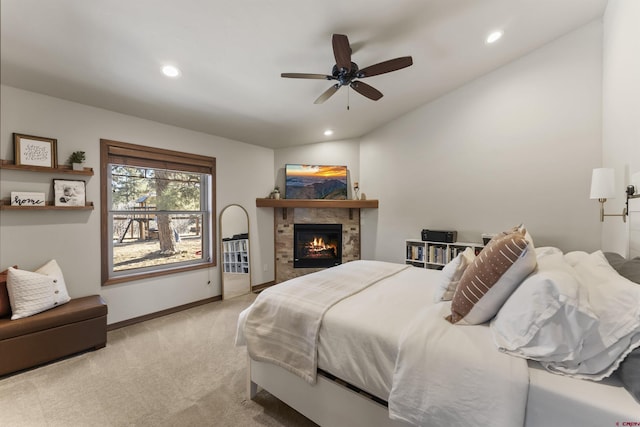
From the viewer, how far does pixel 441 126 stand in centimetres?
360

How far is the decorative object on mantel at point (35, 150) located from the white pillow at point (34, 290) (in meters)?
0.91

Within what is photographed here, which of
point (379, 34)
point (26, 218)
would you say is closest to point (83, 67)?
point (26, 218)

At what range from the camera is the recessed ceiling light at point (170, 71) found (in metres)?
2.14

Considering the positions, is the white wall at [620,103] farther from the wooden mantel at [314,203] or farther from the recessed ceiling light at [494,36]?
the wooden mantel at [314,203]

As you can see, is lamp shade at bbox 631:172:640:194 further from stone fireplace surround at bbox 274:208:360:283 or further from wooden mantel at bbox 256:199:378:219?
stone fireplace surround at bbox 274:208:360:283

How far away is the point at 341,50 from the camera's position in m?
1.86

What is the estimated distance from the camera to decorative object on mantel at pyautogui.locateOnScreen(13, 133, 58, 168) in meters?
2.15

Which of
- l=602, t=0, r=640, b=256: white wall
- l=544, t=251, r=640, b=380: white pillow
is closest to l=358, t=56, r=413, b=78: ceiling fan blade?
l=602, t=0, r=640, b=256: white wall

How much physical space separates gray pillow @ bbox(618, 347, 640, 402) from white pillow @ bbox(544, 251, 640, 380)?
0.01 metres

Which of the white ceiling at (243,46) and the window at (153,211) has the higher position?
the white ceiling at (243,46)

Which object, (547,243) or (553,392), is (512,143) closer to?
(547,243)

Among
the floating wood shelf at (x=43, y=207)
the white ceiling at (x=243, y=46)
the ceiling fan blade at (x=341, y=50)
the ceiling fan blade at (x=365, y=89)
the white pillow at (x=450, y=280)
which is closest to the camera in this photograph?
the white pillow at (x=450, y=280)

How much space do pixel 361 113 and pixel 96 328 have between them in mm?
3840

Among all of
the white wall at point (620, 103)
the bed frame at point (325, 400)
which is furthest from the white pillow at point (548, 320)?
the white wall at point (620, 103)
